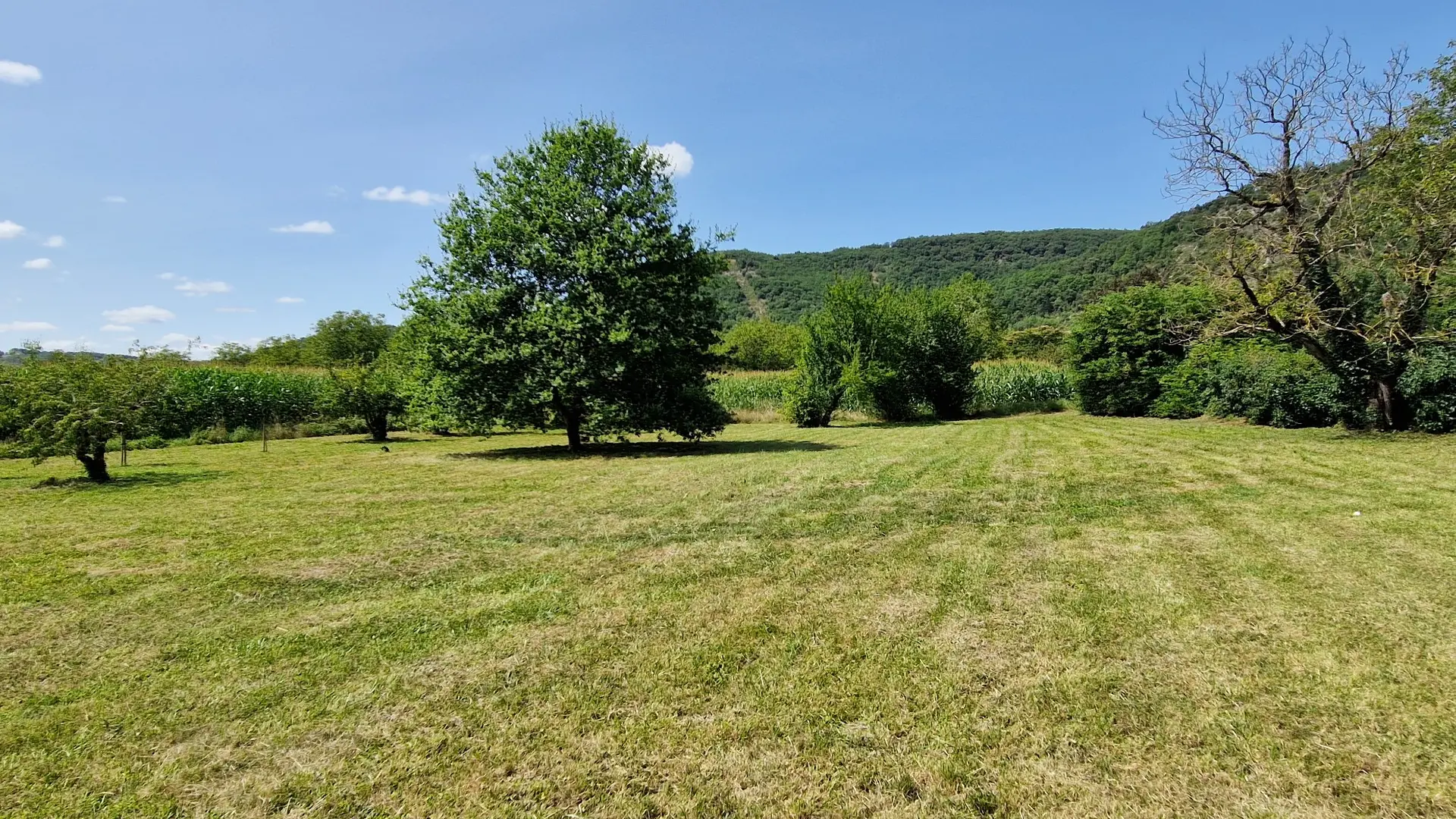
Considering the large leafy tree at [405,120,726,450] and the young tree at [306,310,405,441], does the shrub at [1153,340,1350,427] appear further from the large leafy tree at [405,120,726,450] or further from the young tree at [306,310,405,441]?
the young tree at [306,310,405,441]

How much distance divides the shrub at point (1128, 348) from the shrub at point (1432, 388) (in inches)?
375

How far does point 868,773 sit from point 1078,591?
8.78 feet

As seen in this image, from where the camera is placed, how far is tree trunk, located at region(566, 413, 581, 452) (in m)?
15.2

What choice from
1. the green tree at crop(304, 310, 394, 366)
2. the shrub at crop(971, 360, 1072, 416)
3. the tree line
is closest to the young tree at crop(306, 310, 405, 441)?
the tree line

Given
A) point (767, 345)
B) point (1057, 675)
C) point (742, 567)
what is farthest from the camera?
point (767, 345)

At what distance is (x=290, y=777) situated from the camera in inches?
96.0

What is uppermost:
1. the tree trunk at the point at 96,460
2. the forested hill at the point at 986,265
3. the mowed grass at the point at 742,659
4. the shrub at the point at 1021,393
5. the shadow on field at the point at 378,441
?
the forested hill at the point at 986,265

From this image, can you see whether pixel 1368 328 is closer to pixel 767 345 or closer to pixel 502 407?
pixel 502 407

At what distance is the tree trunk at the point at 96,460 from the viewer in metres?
9.56

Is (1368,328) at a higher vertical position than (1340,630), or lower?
higher

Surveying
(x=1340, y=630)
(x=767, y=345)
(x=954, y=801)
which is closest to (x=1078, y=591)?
(x=1340, y=630)

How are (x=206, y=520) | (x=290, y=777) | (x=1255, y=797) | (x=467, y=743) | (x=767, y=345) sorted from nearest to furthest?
(x=1255, y=797) → (x=290, y=777) → (x=467, y=743) → (x=206, y=520) → (x=767, y=345)

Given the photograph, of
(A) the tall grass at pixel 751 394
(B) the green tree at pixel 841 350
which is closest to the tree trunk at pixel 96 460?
(B) the green tree at pixel 841 350

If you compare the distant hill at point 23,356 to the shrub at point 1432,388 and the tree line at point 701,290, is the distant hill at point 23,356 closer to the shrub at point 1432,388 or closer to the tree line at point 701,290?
the tree line at point 701,290
